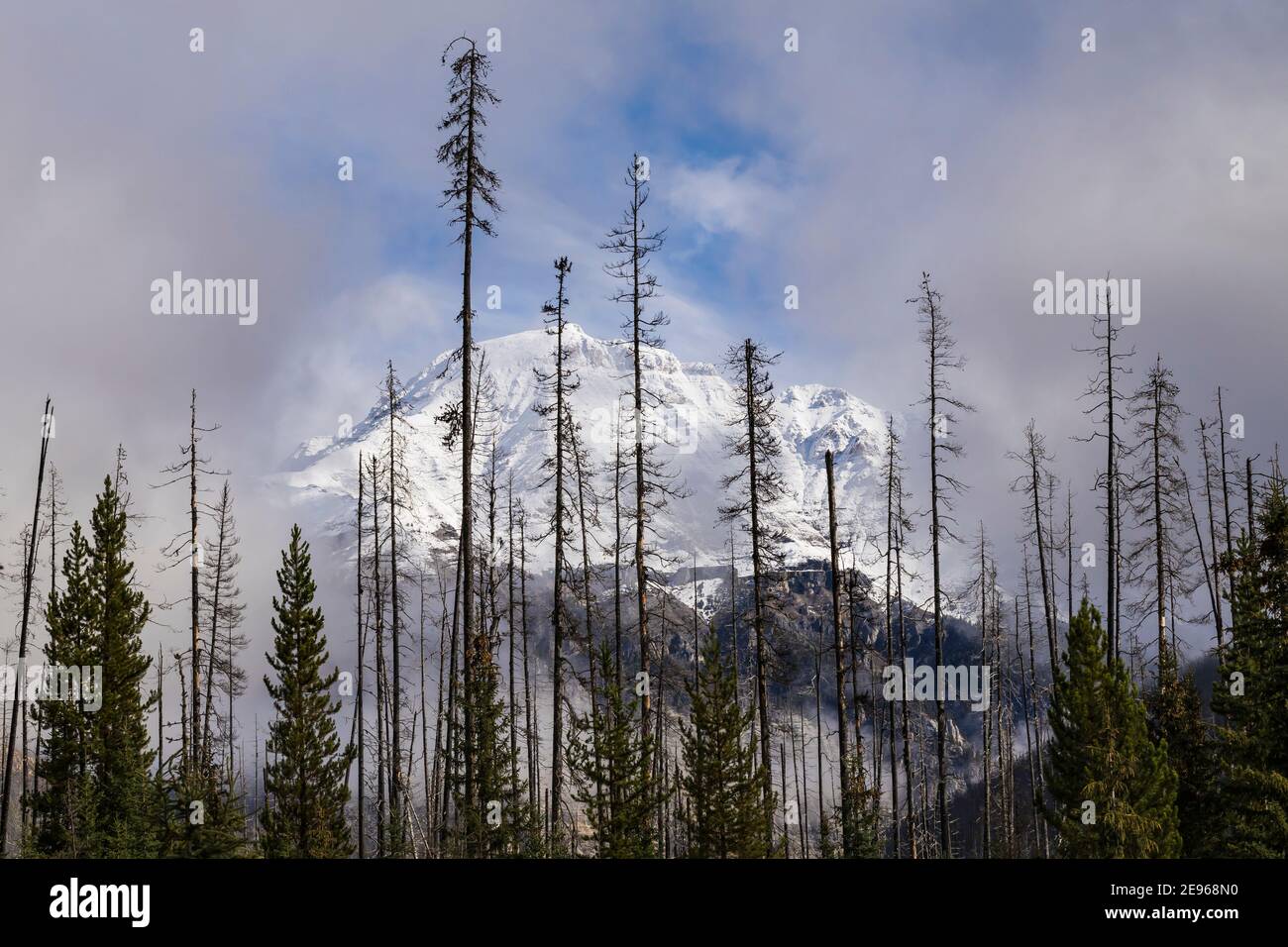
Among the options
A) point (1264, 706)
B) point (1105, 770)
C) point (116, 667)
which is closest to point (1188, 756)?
point (1264, 706)

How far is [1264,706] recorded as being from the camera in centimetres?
2011

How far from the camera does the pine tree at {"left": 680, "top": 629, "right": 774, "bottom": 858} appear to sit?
71.1 ft

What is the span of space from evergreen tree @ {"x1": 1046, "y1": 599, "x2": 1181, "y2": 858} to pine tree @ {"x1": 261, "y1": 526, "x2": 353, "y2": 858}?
20.1 meters

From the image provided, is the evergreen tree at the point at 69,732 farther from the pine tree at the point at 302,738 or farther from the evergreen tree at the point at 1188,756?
the evergreen tree at the point at 1188,756

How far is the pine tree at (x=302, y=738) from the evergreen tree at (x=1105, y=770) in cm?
2008

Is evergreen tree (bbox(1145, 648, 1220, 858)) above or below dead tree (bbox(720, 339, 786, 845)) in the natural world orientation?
below

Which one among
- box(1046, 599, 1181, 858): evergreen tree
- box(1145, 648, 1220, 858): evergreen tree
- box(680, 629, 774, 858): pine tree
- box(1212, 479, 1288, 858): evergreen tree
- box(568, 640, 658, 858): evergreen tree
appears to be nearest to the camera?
box(1212, 479, 1288, 858): evergreen tree

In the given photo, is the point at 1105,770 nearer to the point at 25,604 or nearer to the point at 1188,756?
the point at 1188,756

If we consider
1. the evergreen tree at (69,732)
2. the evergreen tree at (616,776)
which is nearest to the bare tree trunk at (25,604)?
the evergreen tree at (69,732)

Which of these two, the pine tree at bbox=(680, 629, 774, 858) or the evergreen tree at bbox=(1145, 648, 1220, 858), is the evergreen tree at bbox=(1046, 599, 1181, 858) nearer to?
the evergreen tree at bbox=(1145, 648, 1220, 858)

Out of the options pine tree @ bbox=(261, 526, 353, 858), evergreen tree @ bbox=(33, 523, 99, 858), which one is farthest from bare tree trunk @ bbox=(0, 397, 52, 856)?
pine tree @ bbox=(261, 526, 353, 858)

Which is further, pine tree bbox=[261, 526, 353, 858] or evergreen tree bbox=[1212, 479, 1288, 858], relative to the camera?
pine tree bbox=[261, 526, 353, 858]
